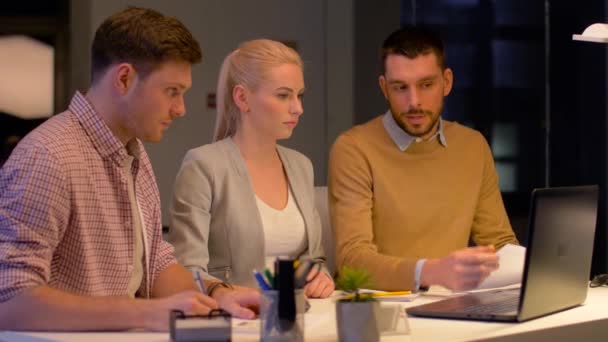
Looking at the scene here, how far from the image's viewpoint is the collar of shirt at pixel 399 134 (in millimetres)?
3062

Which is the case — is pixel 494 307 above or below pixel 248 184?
below

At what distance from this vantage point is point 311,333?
6.27 ft

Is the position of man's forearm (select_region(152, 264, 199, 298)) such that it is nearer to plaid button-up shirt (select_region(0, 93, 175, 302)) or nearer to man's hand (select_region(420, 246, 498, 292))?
plaid button-up shirt (select_region(0, 93, 175, 302))

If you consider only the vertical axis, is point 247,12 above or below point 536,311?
above

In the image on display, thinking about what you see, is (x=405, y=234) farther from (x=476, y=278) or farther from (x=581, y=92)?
(x=581, y=92)

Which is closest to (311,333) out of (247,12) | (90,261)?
(90,261)

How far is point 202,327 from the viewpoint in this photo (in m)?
1.73

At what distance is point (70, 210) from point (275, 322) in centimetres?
53

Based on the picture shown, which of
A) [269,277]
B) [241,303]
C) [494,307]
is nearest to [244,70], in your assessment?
[241,303]

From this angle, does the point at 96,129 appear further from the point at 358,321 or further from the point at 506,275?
the point at 506,275

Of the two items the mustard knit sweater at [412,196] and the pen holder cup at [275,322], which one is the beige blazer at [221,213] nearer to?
the mustard knit sweater at [412,196]

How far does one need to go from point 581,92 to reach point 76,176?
460 centimetres

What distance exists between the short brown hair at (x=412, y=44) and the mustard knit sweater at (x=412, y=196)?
0.75ft

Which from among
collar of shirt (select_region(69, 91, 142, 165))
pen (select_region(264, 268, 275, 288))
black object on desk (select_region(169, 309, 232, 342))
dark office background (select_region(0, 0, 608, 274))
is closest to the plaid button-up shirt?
collar of shirt (select_region(69, 91, 142, 165))
